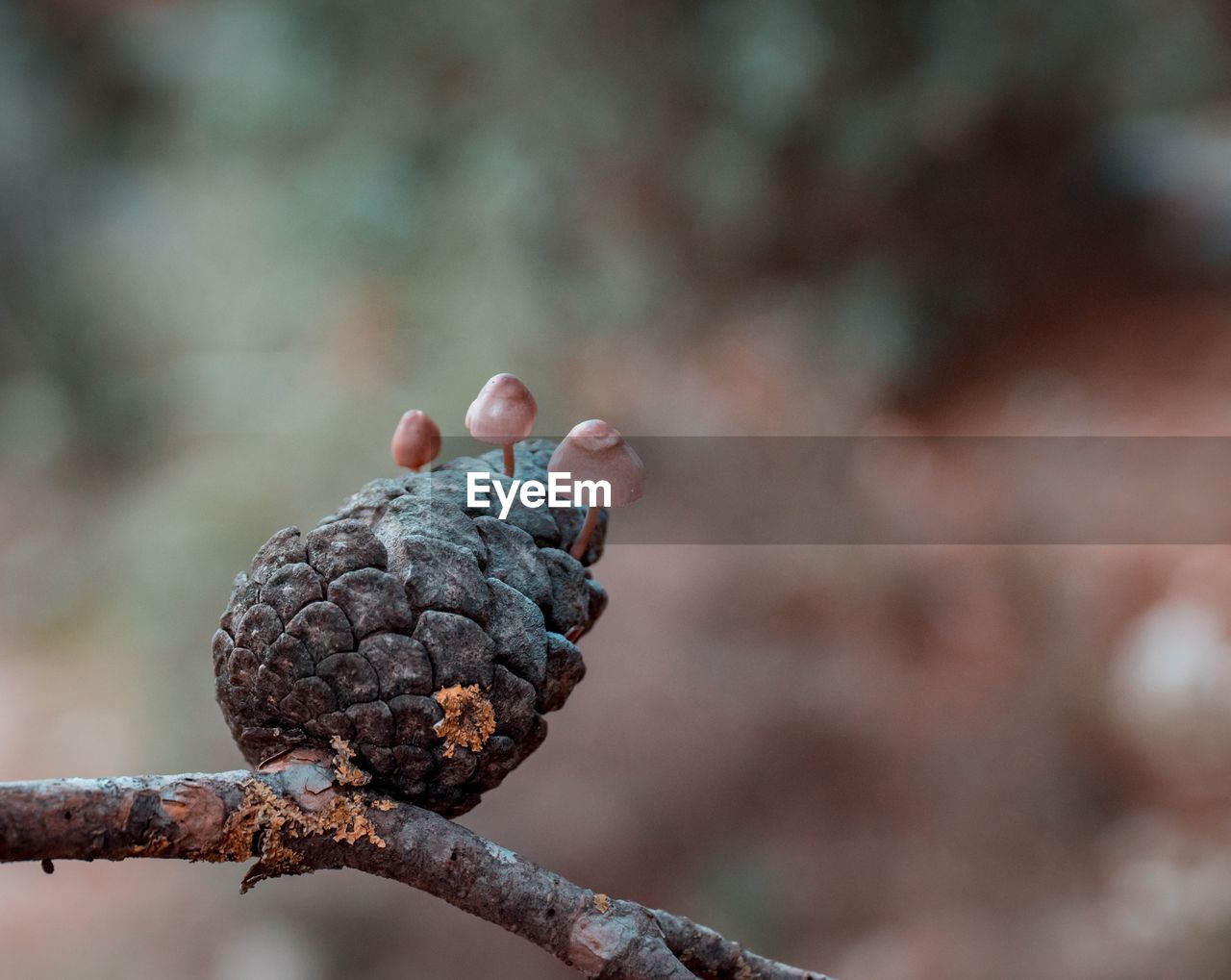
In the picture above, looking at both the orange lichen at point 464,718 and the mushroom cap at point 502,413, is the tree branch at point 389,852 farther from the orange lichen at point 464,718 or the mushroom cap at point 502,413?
the mushroom cap at point 502,413

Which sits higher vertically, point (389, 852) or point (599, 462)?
point (599, 462)

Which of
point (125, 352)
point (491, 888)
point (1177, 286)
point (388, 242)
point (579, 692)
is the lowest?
point (491, 888)

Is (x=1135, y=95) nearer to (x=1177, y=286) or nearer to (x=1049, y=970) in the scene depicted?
(x=1177, y=286)

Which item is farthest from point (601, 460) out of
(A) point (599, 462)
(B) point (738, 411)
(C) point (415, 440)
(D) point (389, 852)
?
(B) point (738, 411)

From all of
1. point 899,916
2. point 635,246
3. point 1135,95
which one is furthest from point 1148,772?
point 635,246

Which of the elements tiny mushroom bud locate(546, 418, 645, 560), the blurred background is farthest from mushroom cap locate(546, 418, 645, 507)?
the blurred background

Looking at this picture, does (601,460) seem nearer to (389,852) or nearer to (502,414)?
(502,414)

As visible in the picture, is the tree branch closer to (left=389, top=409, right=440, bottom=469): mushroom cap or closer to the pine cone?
the pine cone
